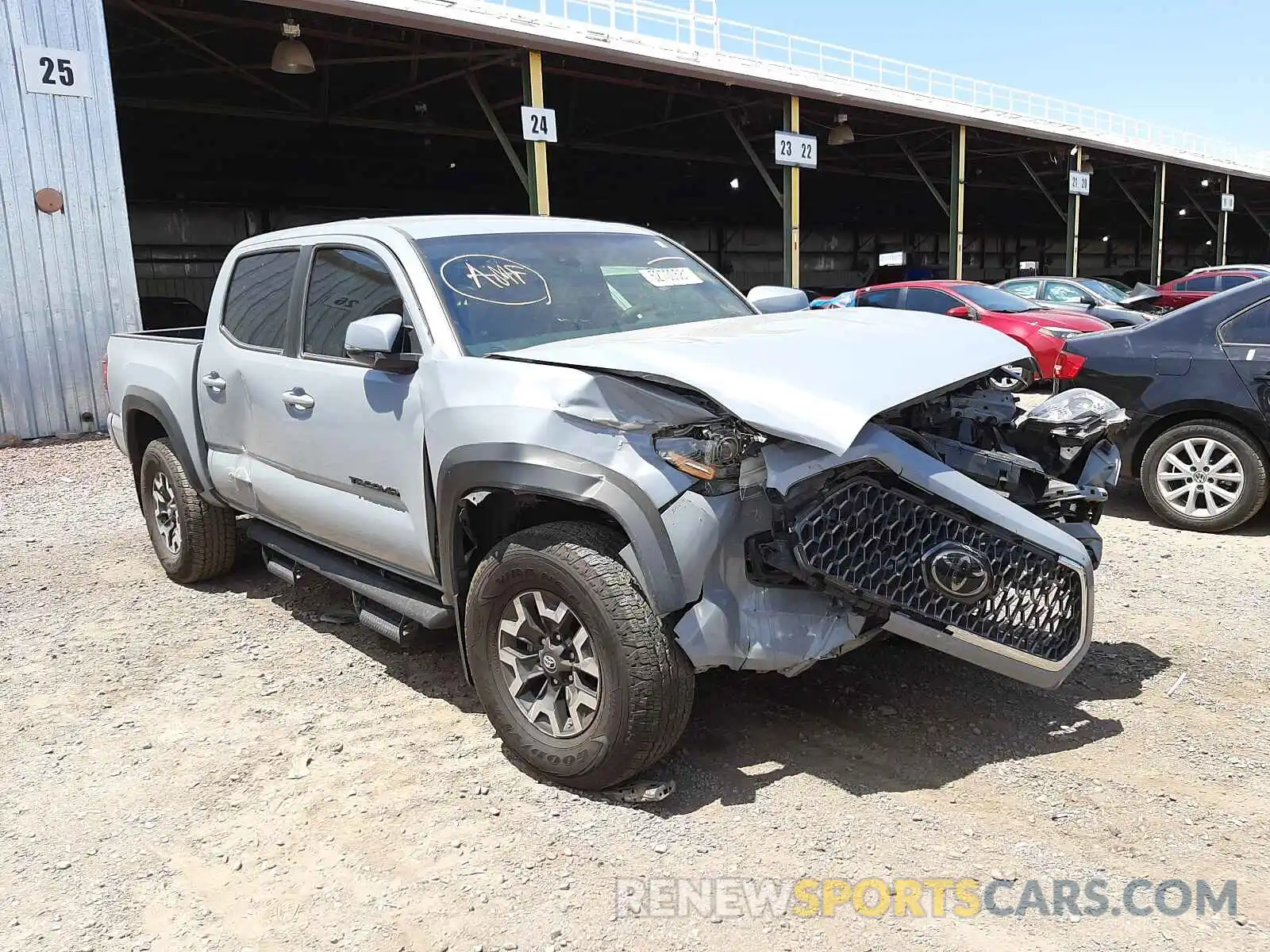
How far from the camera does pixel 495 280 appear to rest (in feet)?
12.3

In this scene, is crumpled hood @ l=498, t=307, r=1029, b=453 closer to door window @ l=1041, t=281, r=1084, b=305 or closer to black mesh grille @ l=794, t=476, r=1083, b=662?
black mesh grille @ l=794, t=476, r=1083, b=662

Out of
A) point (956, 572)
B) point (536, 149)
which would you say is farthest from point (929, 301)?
point (956, 572)

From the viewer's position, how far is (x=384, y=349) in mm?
3359

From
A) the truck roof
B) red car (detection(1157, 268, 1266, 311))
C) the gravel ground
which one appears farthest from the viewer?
red car (detection(1157, 268, 1266, 311))

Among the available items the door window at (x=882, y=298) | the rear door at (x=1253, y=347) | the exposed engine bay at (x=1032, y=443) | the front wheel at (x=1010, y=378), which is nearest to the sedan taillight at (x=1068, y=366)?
the rear door at (x=1253, y=347)

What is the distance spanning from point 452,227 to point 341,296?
573mm

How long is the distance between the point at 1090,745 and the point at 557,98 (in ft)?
74.1

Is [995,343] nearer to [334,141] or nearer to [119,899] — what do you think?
[119,899]

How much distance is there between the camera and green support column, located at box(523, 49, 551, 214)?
49.9 feet

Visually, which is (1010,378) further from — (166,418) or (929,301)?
(929,301)

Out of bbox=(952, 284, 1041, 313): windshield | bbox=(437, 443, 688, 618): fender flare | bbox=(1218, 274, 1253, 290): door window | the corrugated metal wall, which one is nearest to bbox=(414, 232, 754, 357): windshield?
bbox=(437, 443, 688, 618): fender flare

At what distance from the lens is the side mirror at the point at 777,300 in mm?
4578

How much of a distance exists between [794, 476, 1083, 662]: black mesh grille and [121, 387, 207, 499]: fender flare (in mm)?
3722

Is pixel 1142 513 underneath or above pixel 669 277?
underneath
